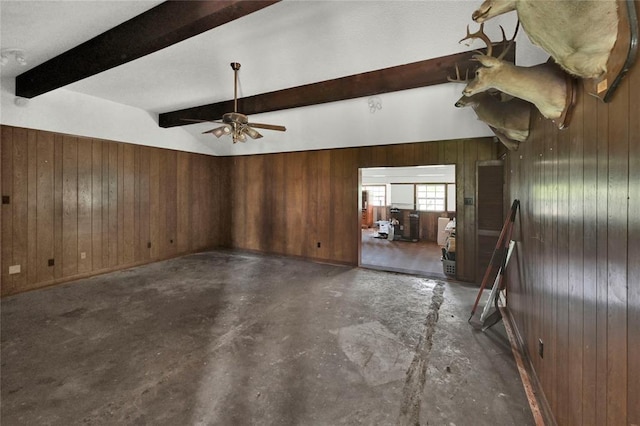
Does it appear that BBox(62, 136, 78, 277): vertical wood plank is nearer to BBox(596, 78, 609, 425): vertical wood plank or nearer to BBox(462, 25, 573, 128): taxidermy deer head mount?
BBox(462, 25, 573, 128): taxidermy deer head mount

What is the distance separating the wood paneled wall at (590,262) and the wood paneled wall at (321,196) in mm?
2603

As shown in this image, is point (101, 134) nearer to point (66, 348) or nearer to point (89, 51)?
point (89, 51)

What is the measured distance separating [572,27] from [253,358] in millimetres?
2887

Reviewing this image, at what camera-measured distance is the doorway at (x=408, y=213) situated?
6.93 metres

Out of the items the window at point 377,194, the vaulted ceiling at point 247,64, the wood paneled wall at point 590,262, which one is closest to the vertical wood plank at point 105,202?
the vaulted ceiling at point 247,64

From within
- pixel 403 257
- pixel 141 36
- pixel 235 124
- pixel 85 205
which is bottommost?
pixel 403 257

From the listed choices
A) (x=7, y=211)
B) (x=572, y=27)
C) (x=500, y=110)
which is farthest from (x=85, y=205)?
(x=572, y=27)

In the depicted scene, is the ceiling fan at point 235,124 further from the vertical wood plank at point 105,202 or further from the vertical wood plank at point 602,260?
the vertical wood plank at point 602,260

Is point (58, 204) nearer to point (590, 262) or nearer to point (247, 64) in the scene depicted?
point (247, 64)

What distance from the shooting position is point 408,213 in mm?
9141

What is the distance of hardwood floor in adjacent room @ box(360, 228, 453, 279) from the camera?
5.38 metres

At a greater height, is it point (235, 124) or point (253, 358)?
point (235, 124)

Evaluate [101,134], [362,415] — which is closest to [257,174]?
[101,134]

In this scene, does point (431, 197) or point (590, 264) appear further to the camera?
point (431, 197)
